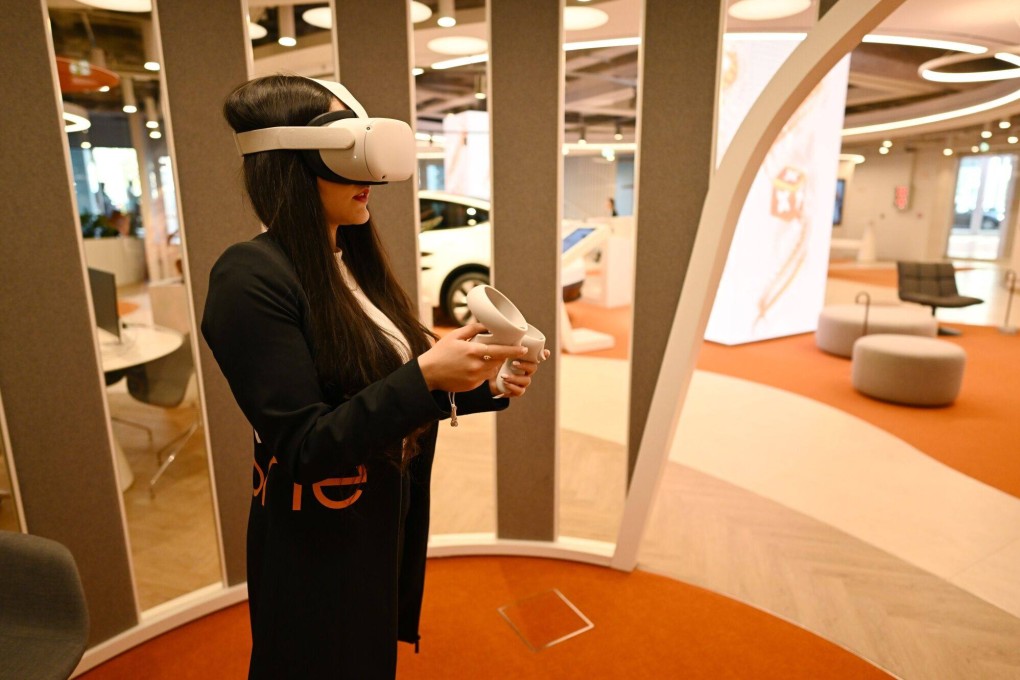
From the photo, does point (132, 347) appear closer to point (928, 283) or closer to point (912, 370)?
point (912, 370)

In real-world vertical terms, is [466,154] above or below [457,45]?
below

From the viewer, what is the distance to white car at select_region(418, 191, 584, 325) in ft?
22.7

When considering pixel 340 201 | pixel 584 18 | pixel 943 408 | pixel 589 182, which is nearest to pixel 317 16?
pixel 584 18

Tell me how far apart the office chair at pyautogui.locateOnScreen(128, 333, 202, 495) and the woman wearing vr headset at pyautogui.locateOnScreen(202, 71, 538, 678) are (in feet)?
8.19

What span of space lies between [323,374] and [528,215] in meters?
1.49

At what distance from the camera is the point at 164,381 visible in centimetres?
349

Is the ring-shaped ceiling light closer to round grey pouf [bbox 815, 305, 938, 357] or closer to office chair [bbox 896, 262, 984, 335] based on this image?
office chair [bbox 896, 262, 984, 335]

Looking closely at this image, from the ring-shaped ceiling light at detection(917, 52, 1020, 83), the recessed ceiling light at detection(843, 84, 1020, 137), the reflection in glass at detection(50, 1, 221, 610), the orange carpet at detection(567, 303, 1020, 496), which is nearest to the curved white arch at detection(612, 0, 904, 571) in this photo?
the reflection in glass at detection(50, 1, 221, 610)

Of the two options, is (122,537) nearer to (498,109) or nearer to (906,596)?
(498,109)

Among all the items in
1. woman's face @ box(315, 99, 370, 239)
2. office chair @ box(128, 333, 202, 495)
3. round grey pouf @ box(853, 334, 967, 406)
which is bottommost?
round grey pouf @ box(853, 334, 967, 406)

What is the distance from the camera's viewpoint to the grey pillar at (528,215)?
2.21m

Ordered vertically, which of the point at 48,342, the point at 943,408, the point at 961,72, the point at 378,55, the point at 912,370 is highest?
the point at 961,72

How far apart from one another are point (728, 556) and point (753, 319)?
171 inches

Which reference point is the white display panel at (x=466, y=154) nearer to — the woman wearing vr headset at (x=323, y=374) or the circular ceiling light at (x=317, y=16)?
the circular ceiling light at (x=317, y=16)
